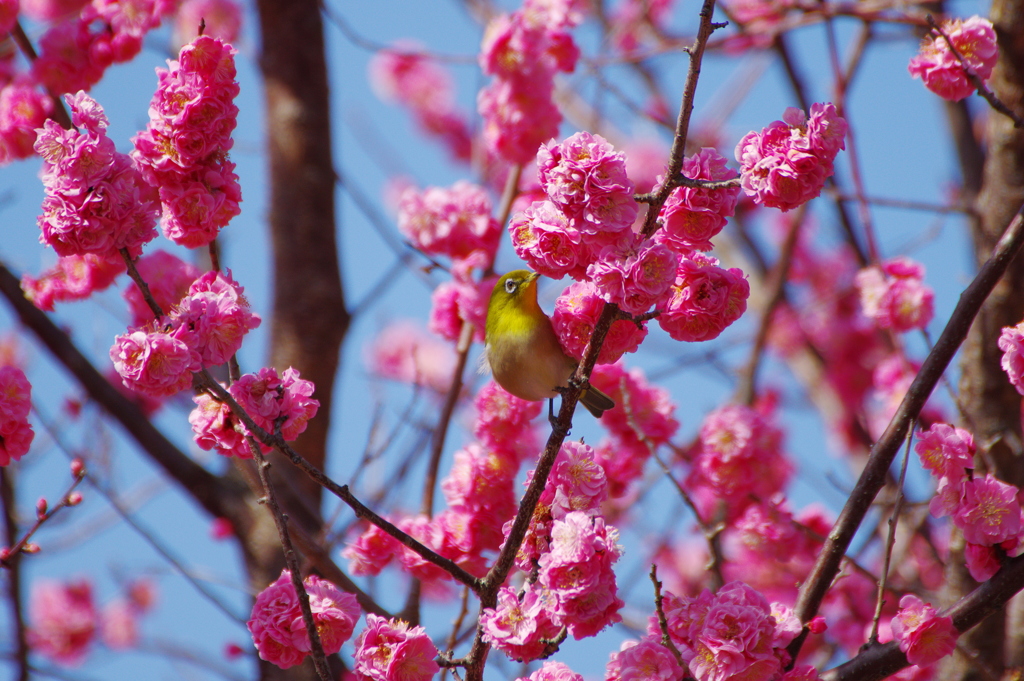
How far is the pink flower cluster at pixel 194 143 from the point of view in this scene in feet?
6.02

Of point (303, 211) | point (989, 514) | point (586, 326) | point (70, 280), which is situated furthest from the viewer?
point (303, 211)

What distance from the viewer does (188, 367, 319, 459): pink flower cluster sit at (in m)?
1.81

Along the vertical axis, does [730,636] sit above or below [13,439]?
below

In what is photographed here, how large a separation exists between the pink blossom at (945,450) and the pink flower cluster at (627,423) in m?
1.14

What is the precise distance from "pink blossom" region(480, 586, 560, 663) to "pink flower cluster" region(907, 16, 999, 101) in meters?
1.78

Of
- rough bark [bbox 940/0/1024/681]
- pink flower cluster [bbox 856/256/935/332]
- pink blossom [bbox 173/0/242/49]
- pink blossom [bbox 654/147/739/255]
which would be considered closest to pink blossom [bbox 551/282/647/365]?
pink blossom [bbox 654/147/739/255]

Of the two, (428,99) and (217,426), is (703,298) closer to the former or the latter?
(217,426)

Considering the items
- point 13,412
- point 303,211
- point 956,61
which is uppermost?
point 303,211

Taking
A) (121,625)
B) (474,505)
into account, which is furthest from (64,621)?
(474,505)

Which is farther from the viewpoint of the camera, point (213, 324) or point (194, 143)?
point (194, 143)

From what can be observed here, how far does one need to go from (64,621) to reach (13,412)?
16.1ft

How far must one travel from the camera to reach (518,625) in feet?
5.68

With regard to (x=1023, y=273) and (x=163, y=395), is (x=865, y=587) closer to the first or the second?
(x=1023, y=273)

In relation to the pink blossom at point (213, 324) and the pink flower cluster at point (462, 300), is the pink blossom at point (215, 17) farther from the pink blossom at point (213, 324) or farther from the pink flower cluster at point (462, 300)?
the pink blossom at point (213, 324)
